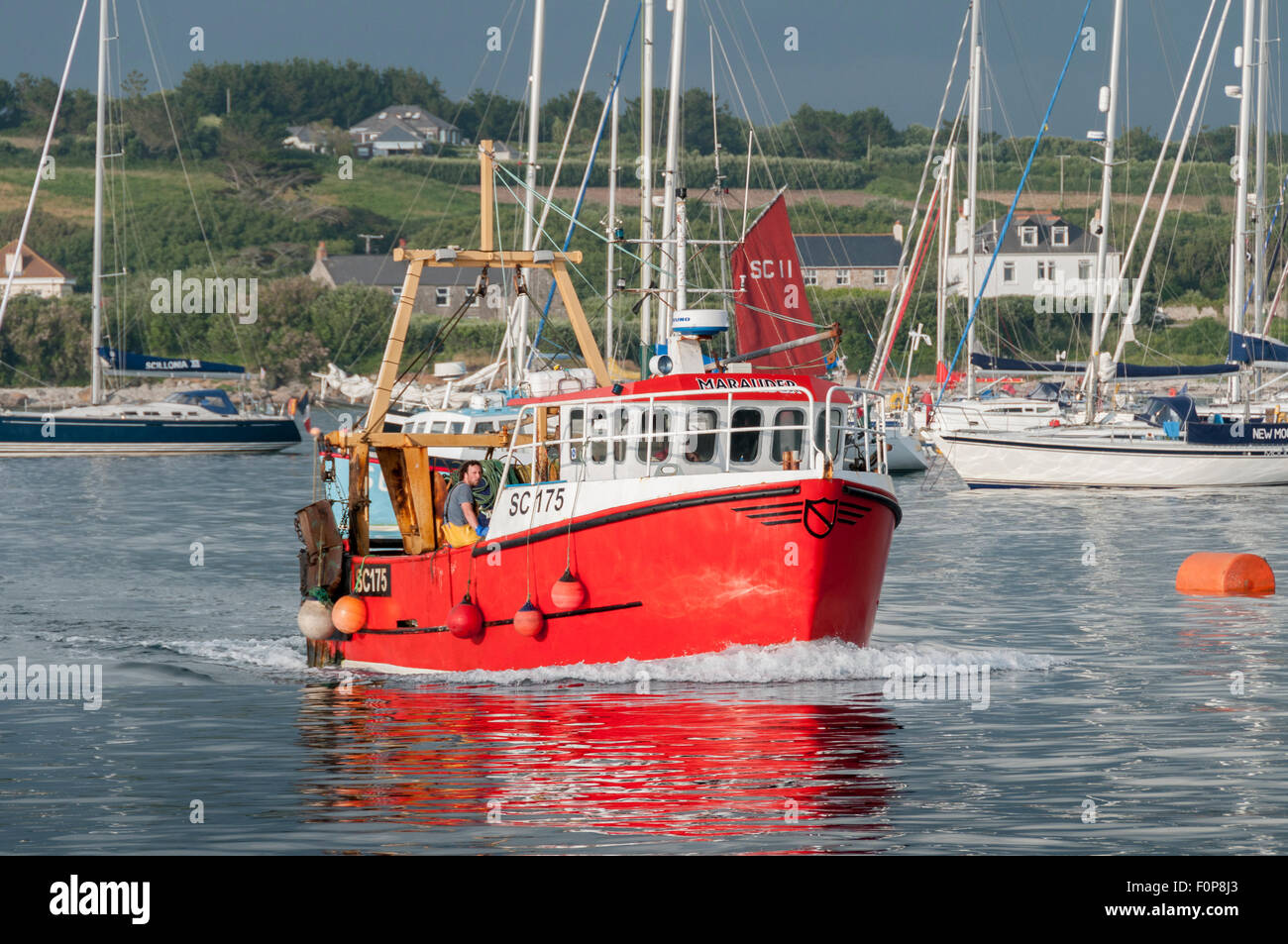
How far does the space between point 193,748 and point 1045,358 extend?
10857cm

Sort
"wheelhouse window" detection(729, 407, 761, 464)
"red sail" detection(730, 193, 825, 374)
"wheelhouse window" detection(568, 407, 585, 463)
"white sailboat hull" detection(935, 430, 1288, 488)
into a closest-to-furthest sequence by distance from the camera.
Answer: "wheelhouse window" detection(729, 407, 761, 464) < "wheelhouse window" detection(568, 407, 585, 463) < "red sail" detection(730, 193, 825, 374) < "white sailboat hull" detection(935, 430, 1288, 488)

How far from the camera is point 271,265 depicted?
470 feet

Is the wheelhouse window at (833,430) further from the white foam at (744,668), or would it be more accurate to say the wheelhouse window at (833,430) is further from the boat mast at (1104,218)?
the boat mast at (1104,218)

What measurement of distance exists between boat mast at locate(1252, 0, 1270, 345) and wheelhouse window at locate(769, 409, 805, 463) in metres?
34.4

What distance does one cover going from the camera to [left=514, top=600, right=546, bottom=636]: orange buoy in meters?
18.3

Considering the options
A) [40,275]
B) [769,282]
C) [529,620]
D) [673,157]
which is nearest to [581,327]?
[529,620]

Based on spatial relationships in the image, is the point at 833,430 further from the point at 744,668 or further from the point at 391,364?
the point at 391,364

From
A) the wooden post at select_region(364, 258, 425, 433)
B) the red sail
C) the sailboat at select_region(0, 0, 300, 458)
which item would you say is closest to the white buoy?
the wooden post at select_region(364, 258, 425, 433)

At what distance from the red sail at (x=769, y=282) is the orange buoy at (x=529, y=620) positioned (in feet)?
80.1

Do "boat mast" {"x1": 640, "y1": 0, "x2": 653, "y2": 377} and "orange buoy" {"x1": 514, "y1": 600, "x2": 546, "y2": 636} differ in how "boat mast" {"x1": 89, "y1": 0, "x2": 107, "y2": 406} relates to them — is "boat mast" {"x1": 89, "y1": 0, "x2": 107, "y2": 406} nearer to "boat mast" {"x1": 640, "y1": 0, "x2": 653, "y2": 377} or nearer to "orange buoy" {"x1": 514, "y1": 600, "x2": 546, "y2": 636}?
"boat mast" {"x1": 640, "y1": 0, "x2": 653, "y2": 377}

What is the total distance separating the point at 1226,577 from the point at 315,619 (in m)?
14.7

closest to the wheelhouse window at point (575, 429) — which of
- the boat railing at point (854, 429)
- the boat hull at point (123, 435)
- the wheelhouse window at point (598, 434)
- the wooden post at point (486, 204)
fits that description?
the wheelhouse window at point (598, 434)
